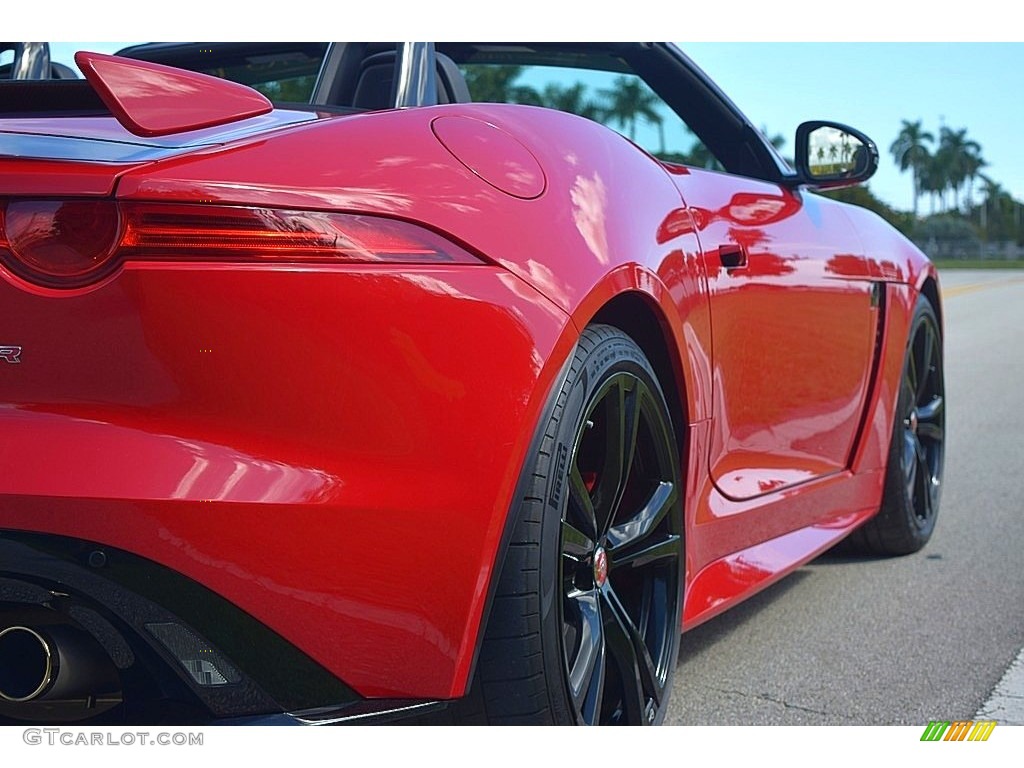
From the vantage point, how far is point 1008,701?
3039mm

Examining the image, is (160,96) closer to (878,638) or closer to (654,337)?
(654,337)

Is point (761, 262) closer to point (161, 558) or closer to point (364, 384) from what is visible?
point (364, 384)

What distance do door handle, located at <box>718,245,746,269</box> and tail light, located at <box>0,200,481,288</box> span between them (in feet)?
4.18

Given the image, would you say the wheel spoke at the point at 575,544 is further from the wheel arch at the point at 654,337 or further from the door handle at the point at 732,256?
Answer: the door handle at the point at 732,256

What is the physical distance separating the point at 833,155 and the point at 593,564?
1.83 meters

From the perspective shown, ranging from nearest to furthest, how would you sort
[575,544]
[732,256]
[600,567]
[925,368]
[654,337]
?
[575,544] < [600,567] < [654,337] < [732,256] < [925,368]

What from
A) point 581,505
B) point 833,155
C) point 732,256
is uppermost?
point 833,155

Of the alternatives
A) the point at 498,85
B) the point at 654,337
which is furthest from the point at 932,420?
the point at 654,337

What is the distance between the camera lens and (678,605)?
9.02 feet

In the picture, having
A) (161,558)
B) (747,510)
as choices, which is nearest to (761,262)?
(747,510)

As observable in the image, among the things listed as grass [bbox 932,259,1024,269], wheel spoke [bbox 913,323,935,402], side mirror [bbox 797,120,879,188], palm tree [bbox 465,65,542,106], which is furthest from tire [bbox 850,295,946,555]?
grass [bbox 932,259,1024,269]

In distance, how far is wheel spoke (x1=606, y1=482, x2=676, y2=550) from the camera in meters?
2.55
